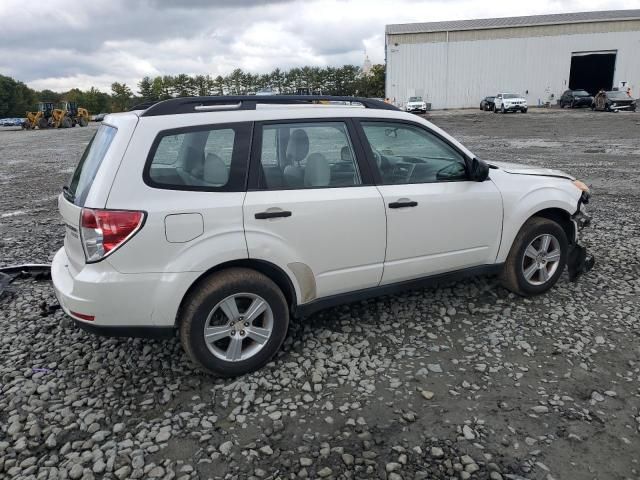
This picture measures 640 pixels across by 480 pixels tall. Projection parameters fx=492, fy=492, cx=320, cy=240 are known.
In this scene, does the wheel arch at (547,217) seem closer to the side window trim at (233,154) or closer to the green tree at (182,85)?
the side window trim at (233,154)

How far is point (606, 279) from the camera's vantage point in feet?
16.4

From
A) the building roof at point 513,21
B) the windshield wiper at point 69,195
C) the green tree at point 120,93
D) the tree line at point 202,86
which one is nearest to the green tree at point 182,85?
the tree line at point 202,86

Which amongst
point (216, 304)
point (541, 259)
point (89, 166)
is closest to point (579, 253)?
point (541, 259)

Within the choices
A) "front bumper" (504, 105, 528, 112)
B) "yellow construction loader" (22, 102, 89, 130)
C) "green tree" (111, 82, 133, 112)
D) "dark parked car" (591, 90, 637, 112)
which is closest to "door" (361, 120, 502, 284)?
"dark parked car" (591, 90, 637, 112)

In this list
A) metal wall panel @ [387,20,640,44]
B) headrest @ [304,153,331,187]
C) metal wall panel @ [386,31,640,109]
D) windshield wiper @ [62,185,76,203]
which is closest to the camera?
windshield wiper @ [62,185,76,203]

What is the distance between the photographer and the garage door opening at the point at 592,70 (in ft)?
164

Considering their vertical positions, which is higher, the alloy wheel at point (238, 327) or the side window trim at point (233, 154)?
the side window trim at point (233, 154)

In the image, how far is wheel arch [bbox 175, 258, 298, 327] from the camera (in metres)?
3.23

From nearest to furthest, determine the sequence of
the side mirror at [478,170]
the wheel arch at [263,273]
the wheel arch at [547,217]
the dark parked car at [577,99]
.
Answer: the wheel arch at [263,273], the side mirror at [478,170], the wheel arch at [547,217], the dark parked car at [577,99]

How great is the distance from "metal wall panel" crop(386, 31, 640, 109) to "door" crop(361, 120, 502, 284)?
48663 millimetres

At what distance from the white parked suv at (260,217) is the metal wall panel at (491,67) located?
4876 cm

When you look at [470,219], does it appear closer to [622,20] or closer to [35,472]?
[35,472]

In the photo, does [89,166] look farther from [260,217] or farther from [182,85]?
[182,85]

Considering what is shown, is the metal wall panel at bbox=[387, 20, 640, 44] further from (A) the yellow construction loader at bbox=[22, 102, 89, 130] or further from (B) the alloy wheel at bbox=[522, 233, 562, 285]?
(B) the alloy wheel at bbox=[522, 233, 562, 285]
